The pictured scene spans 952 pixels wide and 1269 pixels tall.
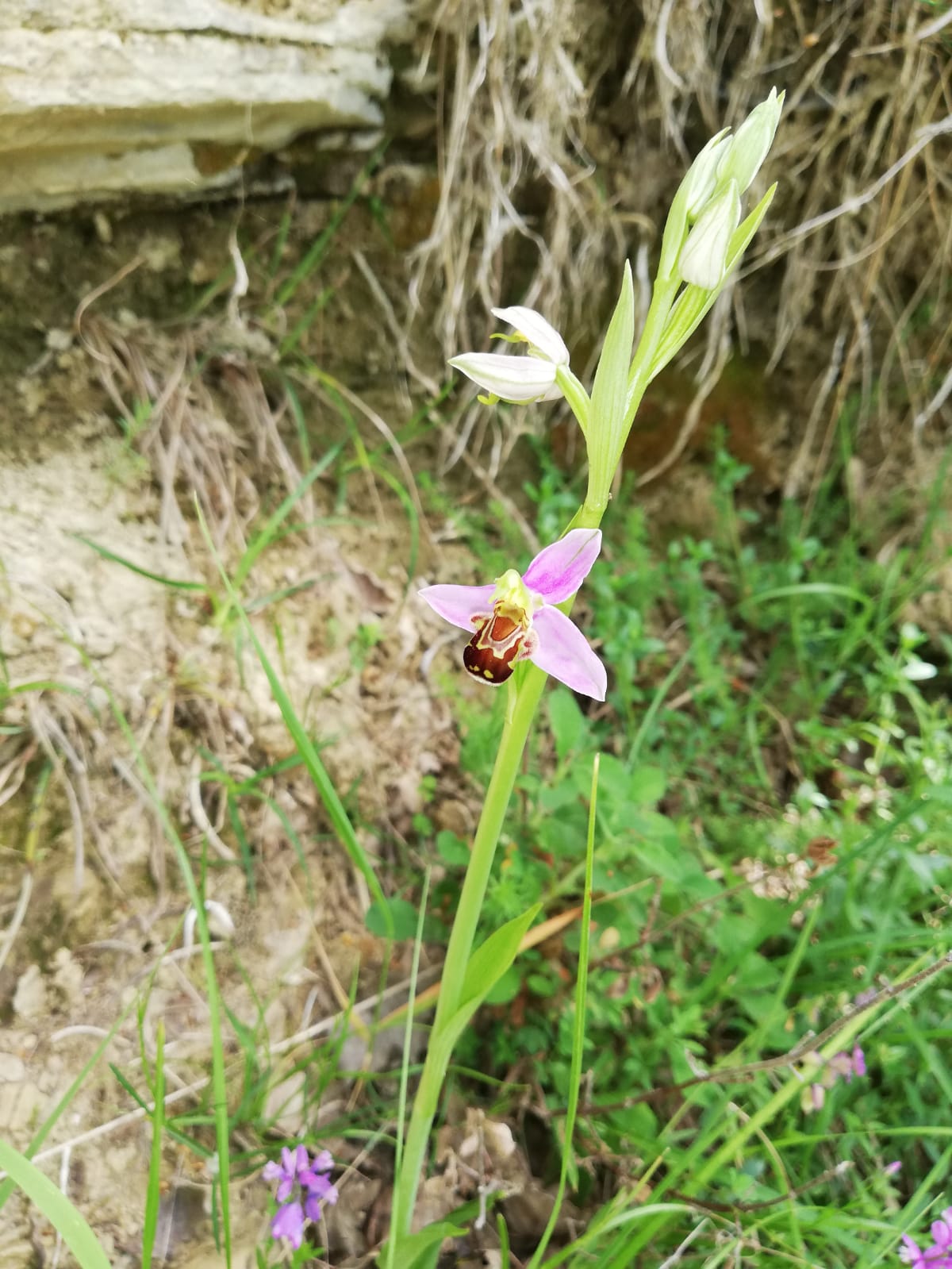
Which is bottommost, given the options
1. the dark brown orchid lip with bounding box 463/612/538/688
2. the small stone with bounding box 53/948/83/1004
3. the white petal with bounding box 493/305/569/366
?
the small stone with bounding box 53/948/83/1004

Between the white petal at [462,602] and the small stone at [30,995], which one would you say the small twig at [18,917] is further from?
the white petal at [462,602]

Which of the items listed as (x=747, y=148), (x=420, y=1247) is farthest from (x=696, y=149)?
(x=420, y=1247)

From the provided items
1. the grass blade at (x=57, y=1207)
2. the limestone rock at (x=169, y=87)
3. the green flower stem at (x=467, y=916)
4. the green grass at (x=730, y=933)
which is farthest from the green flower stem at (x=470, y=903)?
the limestone rock at (x=169, y=87)

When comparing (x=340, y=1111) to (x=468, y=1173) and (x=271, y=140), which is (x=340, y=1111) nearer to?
(x=468, y=1173)

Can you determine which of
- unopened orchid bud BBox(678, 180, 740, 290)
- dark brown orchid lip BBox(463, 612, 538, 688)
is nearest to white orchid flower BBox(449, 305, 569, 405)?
unopened orchid bud BBox(678, 180, 740, 290)

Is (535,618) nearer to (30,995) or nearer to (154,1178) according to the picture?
(154,1178)

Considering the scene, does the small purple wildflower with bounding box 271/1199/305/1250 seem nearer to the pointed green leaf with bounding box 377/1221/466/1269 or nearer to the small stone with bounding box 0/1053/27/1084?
the pointed green leaf with bounding box 377/1221/466/1269
